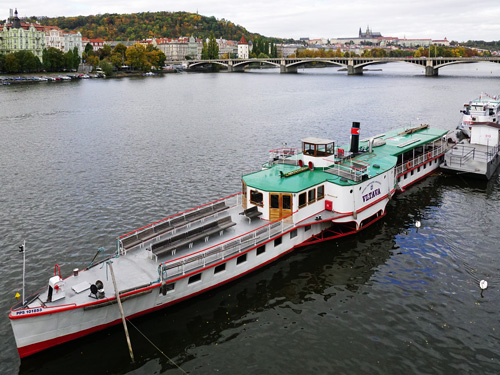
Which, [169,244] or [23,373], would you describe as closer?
[23,373]

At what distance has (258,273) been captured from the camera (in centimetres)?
2519

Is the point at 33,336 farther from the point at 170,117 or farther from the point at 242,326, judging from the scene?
the point at 170,117

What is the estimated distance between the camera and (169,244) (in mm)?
23469

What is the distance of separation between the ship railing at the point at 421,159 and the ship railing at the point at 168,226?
1600 cm

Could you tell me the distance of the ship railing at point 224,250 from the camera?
838 inches

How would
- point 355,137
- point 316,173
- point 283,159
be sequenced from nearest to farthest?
point 316,173 → point 283,159 → point 355,137

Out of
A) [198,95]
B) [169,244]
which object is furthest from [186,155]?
[198,95]

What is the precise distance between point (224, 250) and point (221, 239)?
1.50 meters

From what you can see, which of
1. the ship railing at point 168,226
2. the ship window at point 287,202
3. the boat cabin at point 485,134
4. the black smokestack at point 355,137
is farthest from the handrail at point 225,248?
the boat cabin at point 485,134

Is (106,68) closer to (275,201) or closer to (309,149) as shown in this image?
(309,149)

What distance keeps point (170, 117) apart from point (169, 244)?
209 feet

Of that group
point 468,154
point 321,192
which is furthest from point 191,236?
point 468,154

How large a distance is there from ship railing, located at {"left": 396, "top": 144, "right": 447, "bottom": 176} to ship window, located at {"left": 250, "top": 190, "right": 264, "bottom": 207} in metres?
15.5

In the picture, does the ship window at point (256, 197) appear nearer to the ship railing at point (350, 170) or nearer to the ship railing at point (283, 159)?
the ship railing at point (283, 159)
